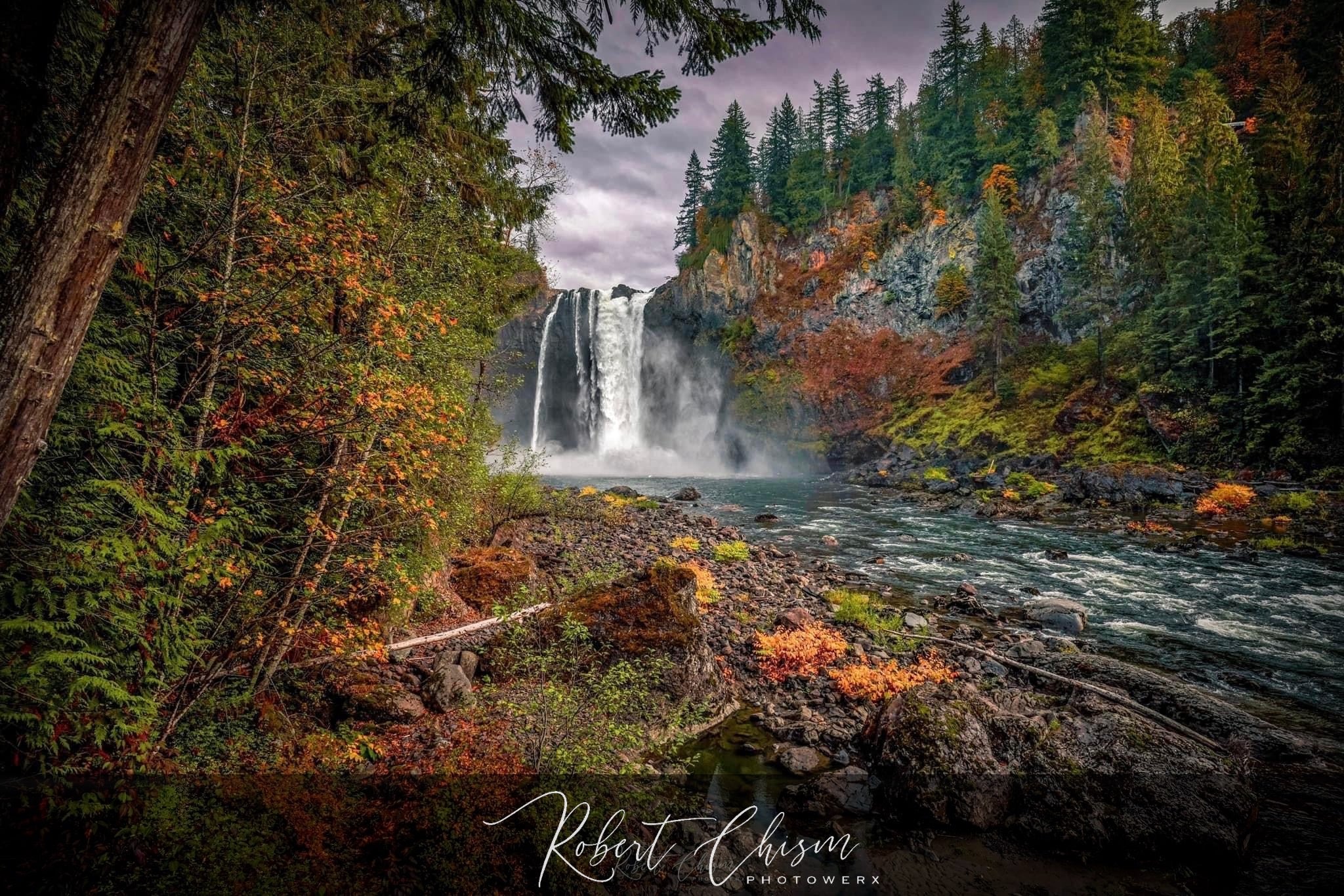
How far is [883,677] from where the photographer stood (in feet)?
21.6

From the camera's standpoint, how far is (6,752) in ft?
9.91

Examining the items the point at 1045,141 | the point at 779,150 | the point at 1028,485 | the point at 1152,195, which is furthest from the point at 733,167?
the point at 1028,485

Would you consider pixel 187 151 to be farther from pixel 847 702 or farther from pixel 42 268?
pixel 847 702

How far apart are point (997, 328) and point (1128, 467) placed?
16181 millimetres

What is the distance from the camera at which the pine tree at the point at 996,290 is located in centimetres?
3412

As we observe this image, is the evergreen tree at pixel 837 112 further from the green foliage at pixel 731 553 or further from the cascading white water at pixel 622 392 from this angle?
the green foliage at pixel 731 553

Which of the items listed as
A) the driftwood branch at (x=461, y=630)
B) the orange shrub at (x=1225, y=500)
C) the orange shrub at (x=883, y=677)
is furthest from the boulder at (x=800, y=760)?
the orange shrub at (x=1225, y=500)

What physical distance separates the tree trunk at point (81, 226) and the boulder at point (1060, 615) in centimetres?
1245

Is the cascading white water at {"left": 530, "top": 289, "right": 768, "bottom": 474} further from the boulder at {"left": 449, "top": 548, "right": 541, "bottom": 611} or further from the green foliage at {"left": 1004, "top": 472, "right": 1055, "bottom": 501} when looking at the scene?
the boulder at {"left": 449, "top": 548, "right": 541, "bottom": 611}

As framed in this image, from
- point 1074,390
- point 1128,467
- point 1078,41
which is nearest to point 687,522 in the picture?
point 1128,467

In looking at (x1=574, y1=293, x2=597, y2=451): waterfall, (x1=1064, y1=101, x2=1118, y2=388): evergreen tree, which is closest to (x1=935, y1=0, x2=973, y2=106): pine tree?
(x1=1064, y1=101, x2=1118, y2=388): evergreen tree

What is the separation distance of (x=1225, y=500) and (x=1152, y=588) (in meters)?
11.4

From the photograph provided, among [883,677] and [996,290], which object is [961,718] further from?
[996,290]

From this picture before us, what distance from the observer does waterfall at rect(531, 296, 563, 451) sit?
2189 inches
